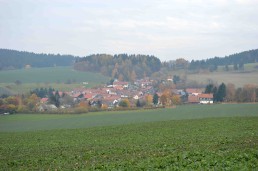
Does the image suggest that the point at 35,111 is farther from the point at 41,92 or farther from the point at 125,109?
the point at 41,92

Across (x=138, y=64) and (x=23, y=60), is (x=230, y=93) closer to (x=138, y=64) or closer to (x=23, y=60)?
(x=138, y=64)

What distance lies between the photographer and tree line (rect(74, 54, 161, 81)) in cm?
13825

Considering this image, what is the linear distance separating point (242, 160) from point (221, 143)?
607cm

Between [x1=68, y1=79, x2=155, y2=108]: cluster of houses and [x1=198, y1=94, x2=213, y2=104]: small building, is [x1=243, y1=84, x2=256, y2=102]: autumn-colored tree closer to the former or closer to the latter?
[x1=198, y1=94, x2=213, y2=104]: small building

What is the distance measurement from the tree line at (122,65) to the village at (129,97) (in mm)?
9490

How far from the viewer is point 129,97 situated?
98.1m

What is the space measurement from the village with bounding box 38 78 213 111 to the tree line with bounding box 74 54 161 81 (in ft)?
31.1

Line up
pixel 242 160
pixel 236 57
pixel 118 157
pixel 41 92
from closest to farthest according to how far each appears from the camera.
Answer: pixel 242 160 → pixel 118 157 → pixel 41 92 → pixel 236 57

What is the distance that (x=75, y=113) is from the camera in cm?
6981

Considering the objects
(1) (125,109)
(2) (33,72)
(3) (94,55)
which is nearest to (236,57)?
(3) (94,55)

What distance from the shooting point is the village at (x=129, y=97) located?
8225 centimetres

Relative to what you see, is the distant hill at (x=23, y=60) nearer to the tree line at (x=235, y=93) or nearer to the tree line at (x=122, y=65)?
the tree line at (x=122, y=65)

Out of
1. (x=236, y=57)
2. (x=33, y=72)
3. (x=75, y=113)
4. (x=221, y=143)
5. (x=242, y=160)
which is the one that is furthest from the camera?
(x=236, y=57)

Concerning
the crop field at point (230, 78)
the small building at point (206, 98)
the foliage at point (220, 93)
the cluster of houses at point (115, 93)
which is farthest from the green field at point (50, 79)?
the foliage at point (220, 93)
